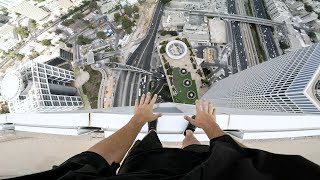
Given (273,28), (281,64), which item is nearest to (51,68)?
(281,64)

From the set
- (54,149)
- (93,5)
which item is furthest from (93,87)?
(54,149)

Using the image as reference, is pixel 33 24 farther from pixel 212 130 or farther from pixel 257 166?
pixel 257 166

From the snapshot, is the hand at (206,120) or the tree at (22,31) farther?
the tree at (22,31)

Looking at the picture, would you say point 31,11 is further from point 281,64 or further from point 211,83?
point 281,64

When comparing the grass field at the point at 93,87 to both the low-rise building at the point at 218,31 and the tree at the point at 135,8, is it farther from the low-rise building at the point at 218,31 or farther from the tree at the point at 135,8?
the low-rise building at the point at 218,31

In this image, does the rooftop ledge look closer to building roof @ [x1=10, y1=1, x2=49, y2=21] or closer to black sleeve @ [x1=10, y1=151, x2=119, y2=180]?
black sleeve @ [x1=10, y1=151, x2=119, y2=180]

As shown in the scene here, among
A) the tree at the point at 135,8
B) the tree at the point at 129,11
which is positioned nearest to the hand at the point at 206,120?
the tree at the point at 129,11
